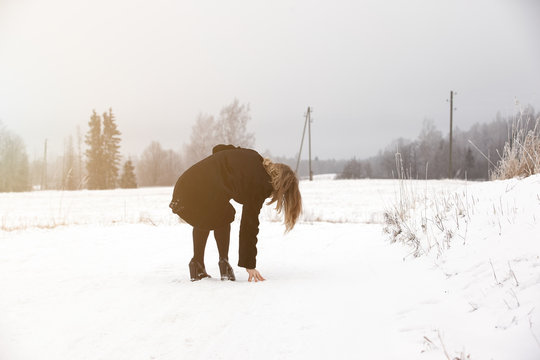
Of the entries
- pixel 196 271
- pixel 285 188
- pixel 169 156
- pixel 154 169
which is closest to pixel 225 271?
pixel 196 271

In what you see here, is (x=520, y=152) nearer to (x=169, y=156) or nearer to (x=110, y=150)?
(x=110, y=150)

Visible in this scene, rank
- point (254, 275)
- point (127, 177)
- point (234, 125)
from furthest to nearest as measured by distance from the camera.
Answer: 1. point (127, 177)
2. point (234, 125)
3. point (254, 275)

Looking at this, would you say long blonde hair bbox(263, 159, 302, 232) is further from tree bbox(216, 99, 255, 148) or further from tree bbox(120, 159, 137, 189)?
tree bbox(120, 159, 137, 189)

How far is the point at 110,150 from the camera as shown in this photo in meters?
47.3

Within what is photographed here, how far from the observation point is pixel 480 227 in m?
3.24

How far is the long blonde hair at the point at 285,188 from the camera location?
11.9 ft

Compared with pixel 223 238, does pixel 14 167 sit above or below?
above

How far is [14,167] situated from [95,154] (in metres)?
9.17

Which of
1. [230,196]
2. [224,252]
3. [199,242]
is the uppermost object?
[230,196]

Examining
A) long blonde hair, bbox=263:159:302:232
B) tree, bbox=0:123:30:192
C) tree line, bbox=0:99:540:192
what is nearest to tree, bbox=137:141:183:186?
tree line, bbox=0:99:540:192

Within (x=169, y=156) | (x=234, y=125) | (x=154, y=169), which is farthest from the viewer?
(x=169, y=156)

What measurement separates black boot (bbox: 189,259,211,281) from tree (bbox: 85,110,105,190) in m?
47.1

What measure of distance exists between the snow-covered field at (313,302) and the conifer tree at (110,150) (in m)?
45.6

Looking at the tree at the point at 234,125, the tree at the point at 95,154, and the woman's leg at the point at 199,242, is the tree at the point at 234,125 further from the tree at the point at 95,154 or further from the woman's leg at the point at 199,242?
the woman's leg at the point at 199,242
